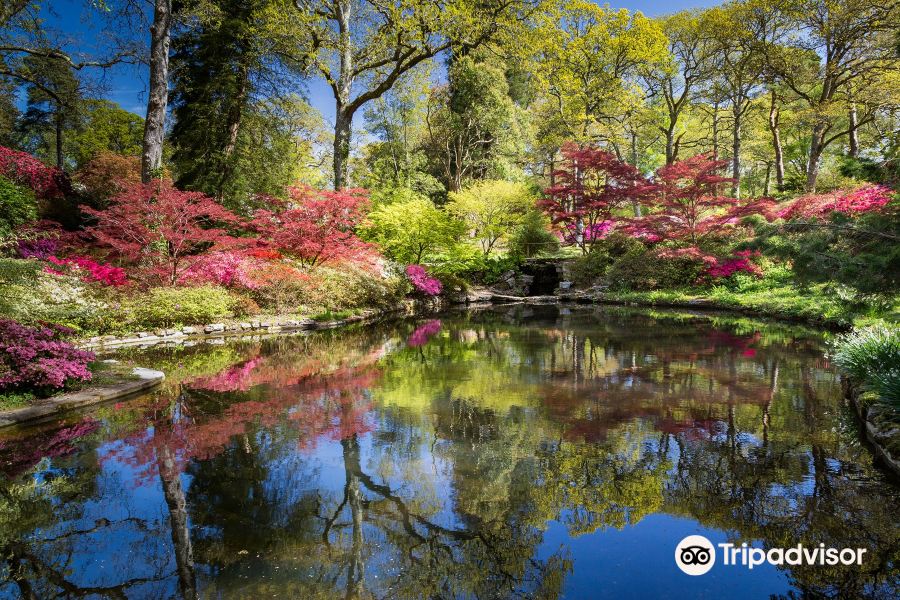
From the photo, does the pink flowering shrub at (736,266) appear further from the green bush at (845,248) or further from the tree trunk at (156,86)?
the tree trunk at (156,86)

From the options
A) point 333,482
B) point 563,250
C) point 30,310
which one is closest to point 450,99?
point 563,250

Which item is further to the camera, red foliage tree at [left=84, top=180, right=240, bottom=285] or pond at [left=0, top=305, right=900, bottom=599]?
red foliage tree at [left=84, top=180, right=240, bottom=285]

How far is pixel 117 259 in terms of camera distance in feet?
38.6

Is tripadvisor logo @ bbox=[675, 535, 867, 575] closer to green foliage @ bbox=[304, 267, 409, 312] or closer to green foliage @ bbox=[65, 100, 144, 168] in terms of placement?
green foliage @ bbox=[304, 267, 409, 312]

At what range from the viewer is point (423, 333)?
11.6 meters

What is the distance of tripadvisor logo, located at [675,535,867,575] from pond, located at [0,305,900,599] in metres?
0.05

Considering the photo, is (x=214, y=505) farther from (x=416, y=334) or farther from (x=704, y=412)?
(x=416, y=334)

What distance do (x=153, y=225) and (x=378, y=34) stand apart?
28.5 ft

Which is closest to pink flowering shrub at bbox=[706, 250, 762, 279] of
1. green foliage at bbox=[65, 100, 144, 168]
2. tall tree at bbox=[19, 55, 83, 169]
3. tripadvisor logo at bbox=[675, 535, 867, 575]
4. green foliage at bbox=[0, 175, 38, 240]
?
tripadvisor logo at bbox=[675, 535, 867, 575]

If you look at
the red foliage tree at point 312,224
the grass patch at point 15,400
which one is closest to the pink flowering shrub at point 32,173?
the red foliage tree at point 312,224

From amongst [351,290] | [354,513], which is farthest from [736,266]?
[354,513]

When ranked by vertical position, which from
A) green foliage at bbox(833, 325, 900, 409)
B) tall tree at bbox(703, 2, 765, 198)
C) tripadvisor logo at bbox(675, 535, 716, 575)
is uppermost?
tall tree at bbox(703, 2, 765, 198)

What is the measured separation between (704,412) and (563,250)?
18.4 m

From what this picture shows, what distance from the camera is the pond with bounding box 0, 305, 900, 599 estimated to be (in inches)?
98.4
